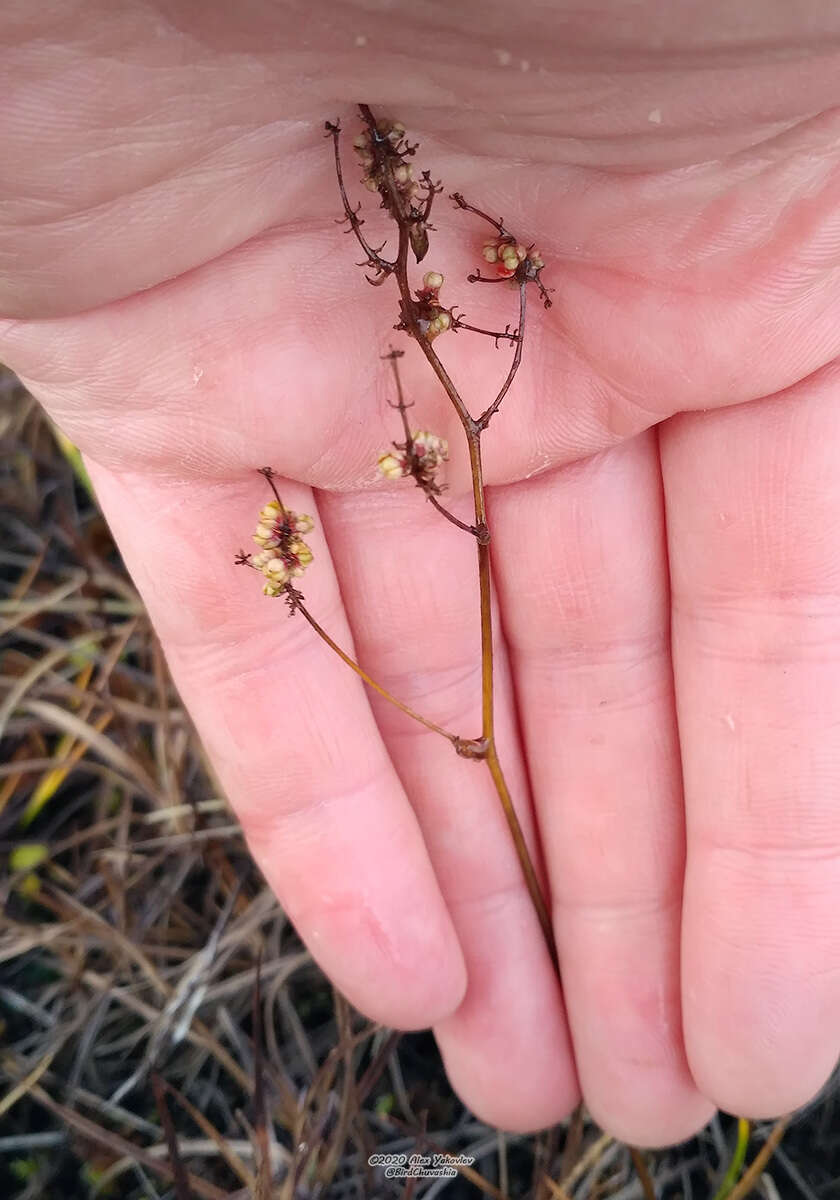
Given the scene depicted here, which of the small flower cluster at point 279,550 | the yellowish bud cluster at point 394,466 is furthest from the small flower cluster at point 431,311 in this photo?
the small flower cluster at point 279,550

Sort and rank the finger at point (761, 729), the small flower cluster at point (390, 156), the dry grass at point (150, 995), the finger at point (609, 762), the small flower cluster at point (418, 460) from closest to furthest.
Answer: the small flower cluster at point (390, 156) < the small flower cluster at point (418, 460) < the finger at point (761, 729) < the finger at point (609, 762) < the dry grass at point (150, 995)

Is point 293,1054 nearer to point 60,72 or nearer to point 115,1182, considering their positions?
point 115,1182

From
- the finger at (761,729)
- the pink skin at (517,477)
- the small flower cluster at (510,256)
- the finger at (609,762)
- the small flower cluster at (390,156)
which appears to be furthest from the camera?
the finger at (609,762)

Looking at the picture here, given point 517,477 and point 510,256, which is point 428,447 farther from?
point 517,477

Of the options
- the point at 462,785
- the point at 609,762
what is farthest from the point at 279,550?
the point at 609,762

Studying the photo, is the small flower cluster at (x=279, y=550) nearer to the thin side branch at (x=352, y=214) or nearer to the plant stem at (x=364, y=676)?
the plant stem at (x=364, y=676)

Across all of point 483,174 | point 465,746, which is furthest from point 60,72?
point 465,746
